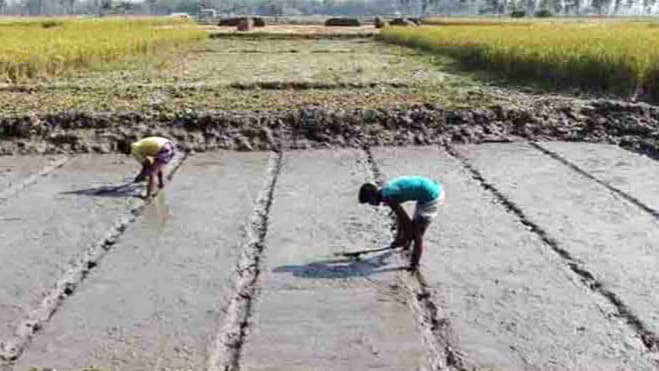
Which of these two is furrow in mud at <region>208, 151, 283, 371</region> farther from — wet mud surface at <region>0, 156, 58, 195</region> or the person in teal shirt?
wet mud surface at <region>0, 156, 58, 195</region>

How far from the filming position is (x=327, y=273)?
5.49 m

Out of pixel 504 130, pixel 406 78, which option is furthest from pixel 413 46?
pixel 504 130

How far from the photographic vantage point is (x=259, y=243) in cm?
631

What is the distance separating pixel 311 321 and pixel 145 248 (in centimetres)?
199

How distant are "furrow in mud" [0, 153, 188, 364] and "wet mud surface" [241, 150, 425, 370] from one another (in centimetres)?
114

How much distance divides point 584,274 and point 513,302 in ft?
2.78

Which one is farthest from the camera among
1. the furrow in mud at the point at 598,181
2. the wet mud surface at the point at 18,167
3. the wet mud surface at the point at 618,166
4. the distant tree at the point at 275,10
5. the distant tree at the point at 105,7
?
the distant tree at the point at 105,7

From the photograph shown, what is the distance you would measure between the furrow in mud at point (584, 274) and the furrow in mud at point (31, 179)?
449cm

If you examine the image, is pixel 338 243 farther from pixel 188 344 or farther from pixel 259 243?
pixel 188 344

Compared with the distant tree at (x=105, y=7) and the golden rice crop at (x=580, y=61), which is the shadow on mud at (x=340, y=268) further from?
the distant tree at (x=105, y=7)

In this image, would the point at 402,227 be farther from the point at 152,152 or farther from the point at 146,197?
the point at 146,197

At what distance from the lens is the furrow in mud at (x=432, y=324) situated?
4168mm

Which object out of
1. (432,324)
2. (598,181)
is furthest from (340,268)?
(598,181)

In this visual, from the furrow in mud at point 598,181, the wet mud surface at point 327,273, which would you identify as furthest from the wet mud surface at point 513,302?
the furrow in mud at point 598,181
